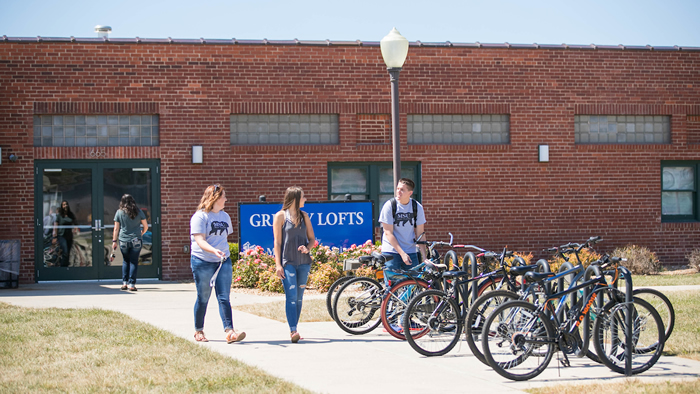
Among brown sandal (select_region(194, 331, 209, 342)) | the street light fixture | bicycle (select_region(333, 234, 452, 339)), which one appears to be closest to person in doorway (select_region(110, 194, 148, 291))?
the street light fixture

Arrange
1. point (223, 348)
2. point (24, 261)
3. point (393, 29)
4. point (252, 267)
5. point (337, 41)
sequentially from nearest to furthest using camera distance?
point (223, 348) → point (393, 29) → point (252, 267) → point (24, 261) → point (337, 41)

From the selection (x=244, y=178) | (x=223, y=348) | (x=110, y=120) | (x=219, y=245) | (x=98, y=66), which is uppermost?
(x=98, y=66)

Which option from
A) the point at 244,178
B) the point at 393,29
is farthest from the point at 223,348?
the point at 244,178

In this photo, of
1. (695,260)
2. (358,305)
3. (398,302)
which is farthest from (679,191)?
(398,302)

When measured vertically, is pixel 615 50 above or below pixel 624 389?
above

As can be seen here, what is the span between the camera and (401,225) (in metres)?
9.24

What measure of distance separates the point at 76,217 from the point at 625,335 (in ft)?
39.2

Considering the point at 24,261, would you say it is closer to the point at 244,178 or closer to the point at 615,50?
the point at 244,178

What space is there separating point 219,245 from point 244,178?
779cm

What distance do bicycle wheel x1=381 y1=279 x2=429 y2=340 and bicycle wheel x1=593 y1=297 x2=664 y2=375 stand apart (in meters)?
2.15

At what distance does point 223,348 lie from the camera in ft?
27.5

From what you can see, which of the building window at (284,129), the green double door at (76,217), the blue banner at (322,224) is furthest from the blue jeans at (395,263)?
the green double door at (76,217)

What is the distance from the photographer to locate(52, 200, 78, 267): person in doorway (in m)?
15.9

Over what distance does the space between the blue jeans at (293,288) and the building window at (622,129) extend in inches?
422
